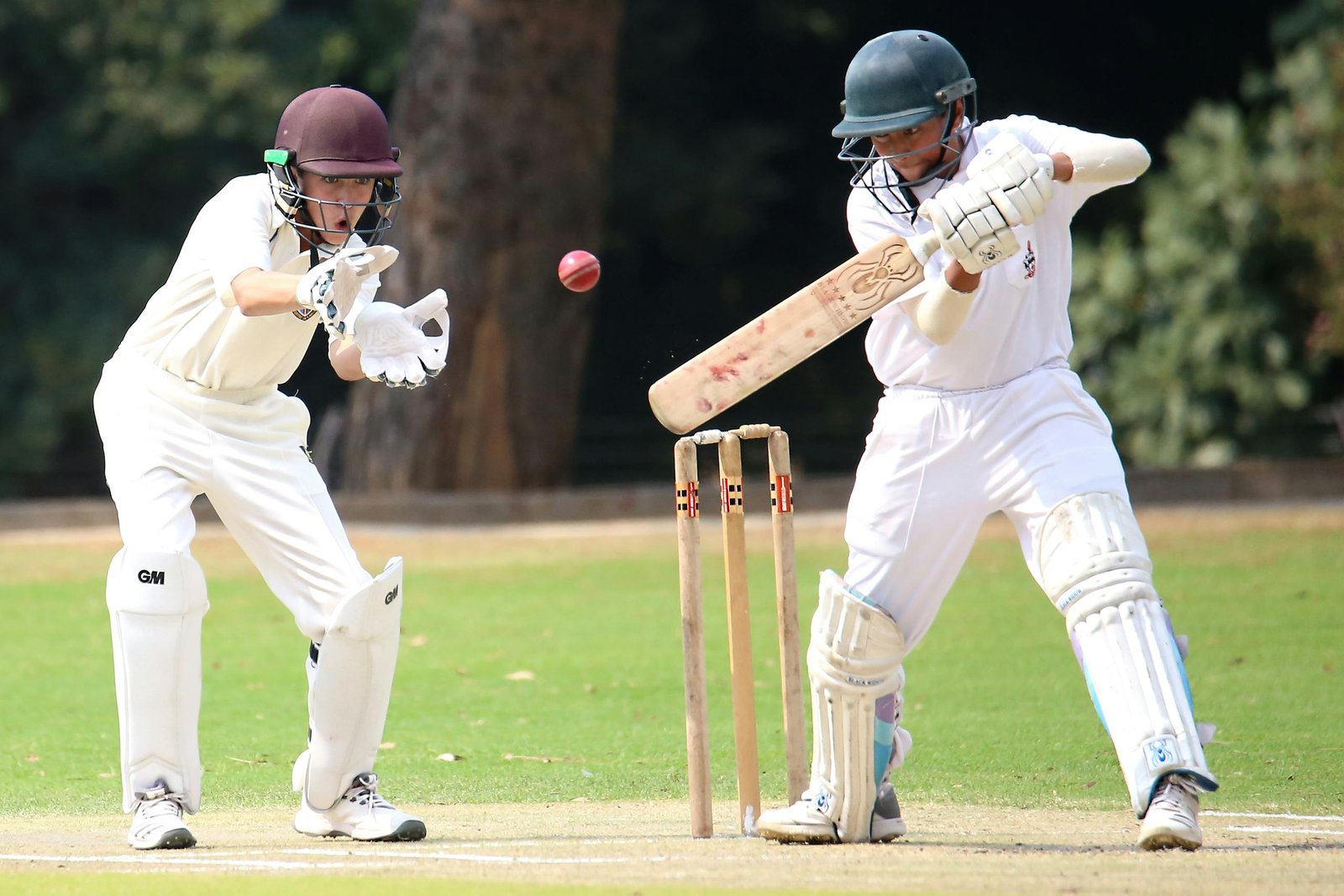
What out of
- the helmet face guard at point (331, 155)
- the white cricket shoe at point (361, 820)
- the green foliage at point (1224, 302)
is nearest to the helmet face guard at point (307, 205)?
the helmet face guard at point (331, 155)

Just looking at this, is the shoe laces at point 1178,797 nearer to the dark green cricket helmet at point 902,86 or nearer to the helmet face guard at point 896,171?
the helmet face guard at point 896,171

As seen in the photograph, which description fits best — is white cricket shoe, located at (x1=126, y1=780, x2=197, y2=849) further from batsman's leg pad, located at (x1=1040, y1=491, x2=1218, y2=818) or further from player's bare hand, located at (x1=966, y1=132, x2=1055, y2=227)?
player's bare hand, located at (x1=966, y1=132, x2=1055, y2=227)

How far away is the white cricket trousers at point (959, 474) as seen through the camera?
3.52 meters

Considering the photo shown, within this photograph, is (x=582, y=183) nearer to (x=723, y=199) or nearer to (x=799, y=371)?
(x=723, y=199)

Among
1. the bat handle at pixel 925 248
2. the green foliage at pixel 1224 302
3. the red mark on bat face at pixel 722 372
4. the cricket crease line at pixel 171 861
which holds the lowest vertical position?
the cricket crease line at pixel 171 861

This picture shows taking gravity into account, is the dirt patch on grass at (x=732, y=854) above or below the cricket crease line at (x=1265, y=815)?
above

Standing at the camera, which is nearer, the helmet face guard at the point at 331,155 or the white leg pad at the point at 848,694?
the white leg pad at the point at 848,694

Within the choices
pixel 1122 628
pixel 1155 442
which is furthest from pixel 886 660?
pixel 1155 442

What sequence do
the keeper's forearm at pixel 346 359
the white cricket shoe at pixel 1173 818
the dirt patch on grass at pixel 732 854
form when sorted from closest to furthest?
1. the dirt patch on grass at pixel 732 854
2. the white cricket shoe at pixel 1173 818
3. the keeper's forearm at pixel 346 359

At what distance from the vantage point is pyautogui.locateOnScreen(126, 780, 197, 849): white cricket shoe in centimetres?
364

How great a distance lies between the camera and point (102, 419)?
3918 millimetres

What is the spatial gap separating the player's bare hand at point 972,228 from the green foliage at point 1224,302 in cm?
1018

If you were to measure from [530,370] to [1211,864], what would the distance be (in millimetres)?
8952

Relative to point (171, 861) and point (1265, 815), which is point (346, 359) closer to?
point (171, 861)
